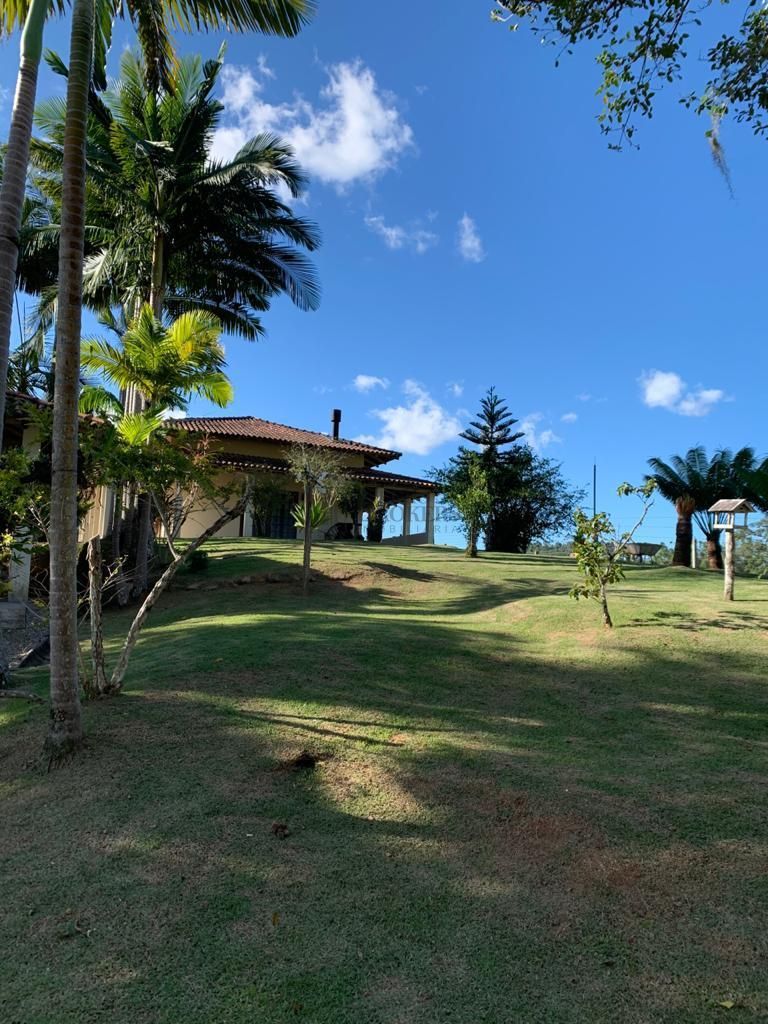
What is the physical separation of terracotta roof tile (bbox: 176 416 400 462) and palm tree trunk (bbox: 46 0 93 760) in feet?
75.7

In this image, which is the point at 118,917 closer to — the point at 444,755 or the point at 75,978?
the point at 75,978

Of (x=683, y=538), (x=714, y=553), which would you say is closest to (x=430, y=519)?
(x=683, y=538)

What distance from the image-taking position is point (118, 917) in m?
2.94

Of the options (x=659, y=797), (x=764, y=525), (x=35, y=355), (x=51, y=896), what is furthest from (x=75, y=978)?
(x=35, y=355)

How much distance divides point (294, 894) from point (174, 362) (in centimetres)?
934

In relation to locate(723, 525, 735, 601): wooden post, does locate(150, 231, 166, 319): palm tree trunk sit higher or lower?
higher

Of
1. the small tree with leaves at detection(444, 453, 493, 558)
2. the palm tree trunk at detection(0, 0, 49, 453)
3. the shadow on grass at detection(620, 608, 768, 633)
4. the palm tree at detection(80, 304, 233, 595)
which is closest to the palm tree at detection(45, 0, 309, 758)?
the palm tree trunk at detection(0, 0, 49, 453)

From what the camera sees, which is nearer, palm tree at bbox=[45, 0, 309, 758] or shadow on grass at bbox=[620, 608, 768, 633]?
palm tree at bbox=[45, 0, 309, 758]

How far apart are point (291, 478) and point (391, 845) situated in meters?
22.1

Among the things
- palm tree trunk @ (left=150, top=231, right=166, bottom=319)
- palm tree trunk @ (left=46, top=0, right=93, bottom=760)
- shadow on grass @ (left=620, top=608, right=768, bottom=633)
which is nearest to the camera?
palm tree trunk @ (left=46, top=0, right=93, bottom=760)

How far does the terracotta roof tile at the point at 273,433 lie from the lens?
1120 inches

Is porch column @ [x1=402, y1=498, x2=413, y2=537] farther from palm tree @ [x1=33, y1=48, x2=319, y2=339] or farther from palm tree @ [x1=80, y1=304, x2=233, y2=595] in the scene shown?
palm tree @ [x1=80, y1=304, x2=233, y2=595]

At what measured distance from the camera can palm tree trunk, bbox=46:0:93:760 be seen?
15.0ft

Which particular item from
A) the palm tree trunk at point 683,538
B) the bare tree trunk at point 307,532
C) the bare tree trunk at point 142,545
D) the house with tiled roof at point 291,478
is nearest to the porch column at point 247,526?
the house with tiled roof at point 291,478
